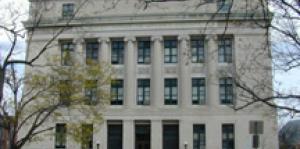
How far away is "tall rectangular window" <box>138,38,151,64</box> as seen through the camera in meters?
54.2

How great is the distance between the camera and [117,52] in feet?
180

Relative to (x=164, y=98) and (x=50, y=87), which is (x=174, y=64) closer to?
(x=164, y=98)

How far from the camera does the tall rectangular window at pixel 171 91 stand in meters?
52.5

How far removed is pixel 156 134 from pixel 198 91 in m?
6.10

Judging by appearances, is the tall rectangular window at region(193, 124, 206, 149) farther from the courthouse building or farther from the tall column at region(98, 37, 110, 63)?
the tall column at region(98, 37, 110, 63)

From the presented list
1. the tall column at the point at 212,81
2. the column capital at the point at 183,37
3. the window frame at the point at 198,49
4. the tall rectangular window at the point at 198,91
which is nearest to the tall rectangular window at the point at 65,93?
the tall column at the point at 212,81

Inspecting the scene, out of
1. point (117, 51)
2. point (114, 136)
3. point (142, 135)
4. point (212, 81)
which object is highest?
point (117, 51)

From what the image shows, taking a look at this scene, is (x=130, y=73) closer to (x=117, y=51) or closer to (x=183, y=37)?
(x=117, y=51)

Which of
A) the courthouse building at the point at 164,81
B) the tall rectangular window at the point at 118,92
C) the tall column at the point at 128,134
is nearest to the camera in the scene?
the courthouse building at the point at 164,81

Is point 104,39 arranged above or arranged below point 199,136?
above

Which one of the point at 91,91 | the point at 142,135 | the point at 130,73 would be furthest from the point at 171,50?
the point at 91,91

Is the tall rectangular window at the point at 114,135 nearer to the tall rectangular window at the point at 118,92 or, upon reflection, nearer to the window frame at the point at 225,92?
the tall rectangular window at the point at 118,92

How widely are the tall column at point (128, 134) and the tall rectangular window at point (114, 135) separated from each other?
0.76m

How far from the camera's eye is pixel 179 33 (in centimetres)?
5297
